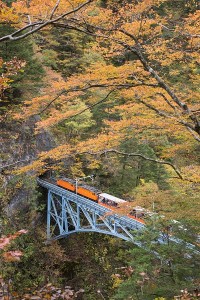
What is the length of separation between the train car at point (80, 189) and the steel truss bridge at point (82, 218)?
27 centimetres

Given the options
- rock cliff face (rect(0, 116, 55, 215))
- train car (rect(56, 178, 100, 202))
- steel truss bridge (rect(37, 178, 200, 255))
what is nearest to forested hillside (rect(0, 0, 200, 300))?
rock cliff face (rect(0, 116, 55, 215))

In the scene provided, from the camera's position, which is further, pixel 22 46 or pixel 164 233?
pixel 22 46

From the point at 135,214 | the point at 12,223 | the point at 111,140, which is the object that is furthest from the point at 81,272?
the point at 111,140

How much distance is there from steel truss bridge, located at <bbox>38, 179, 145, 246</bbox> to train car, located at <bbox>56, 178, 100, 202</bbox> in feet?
0.88

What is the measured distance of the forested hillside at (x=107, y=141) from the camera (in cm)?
593

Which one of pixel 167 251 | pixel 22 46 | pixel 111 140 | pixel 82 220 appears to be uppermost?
pixel 22 46

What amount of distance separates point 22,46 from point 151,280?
12936 mm

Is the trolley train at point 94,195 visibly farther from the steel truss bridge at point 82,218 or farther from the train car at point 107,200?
the steel truss bridge at point 82,218

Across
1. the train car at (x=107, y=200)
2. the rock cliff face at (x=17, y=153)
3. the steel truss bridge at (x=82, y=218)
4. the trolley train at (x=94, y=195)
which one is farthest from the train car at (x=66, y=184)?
the train car at (x=107, y=200)

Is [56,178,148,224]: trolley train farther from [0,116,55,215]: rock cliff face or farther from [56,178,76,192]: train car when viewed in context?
[0,116,55,215]: rock cliff face

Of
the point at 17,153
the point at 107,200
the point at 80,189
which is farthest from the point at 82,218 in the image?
the point at 17,153

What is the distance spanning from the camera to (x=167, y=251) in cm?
777

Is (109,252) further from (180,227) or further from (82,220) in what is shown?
(180,227)

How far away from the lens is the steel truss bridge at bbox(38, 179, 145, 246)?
12.8 m
